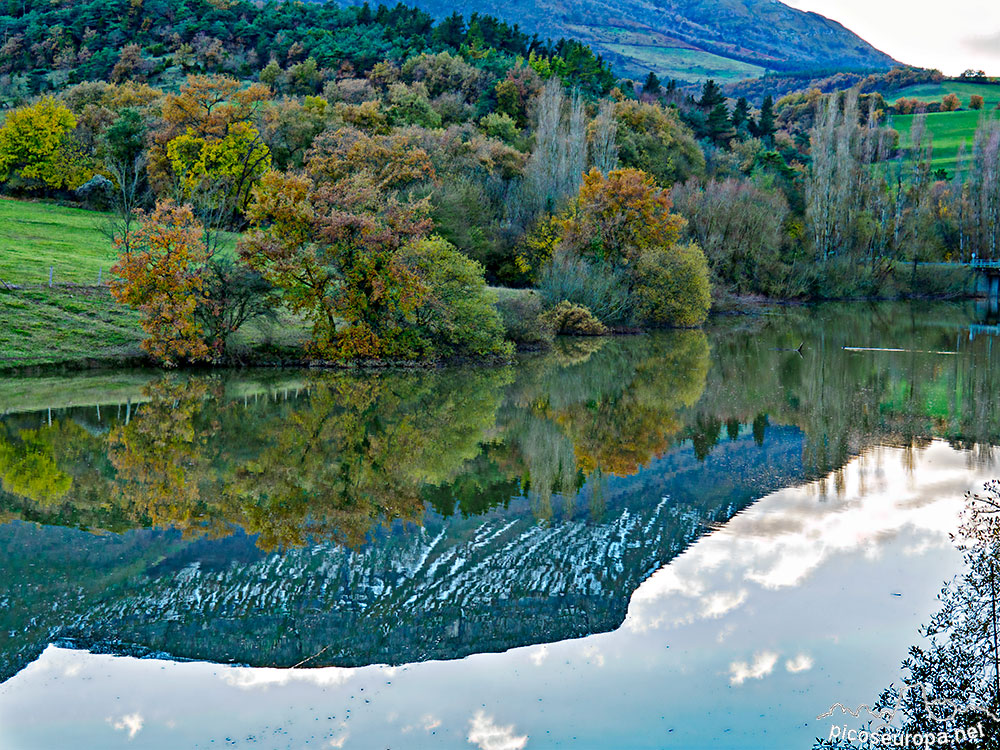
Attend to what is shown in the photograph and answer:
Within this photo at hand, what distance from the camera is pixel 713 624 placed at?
10.4 m

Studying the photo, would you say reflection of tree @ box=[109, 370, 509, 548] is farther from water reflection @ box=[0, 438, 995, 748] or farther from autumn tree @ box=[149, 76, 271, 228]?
autumn tree @ box=[149, 76, 271, 228]

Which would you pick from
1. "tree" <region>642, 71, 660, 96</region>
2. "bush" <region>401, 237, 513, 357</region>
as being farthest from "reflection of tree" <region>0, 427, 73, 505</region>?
"tree" <region>642, 71, 660, 96</region>

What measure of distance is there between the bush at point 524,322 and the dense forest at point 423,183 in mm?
111

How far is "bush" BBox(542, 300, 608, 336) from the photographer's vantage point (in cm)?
4456

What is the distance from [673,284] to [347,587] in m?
41.0

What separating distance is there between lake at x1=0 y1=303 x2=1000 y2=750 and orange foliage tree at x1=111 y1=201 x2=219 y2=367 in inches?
246

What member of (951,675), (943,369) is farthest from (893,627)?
(943,369)

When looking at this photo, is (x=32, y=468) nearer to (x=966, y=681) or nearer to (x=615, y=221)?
(x=966, y=681)

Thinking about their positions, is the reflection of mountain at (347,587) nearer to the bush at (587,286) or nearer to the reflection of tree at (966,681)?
the reflection of tree at (966,681)

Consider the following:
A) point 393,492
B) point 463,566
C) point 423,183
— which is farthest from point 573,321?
point 463,566

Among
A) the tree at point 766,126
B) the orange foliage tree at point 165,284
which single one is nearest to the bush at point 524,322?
the orange foliage tree at point 165,284

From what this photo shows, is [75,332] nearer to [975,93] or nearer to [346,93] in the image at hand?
[346,93]

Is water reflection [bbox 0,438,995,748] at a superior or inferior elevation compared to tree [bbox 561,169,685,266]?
inferior

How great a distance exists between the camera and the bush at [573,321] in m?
44.6
